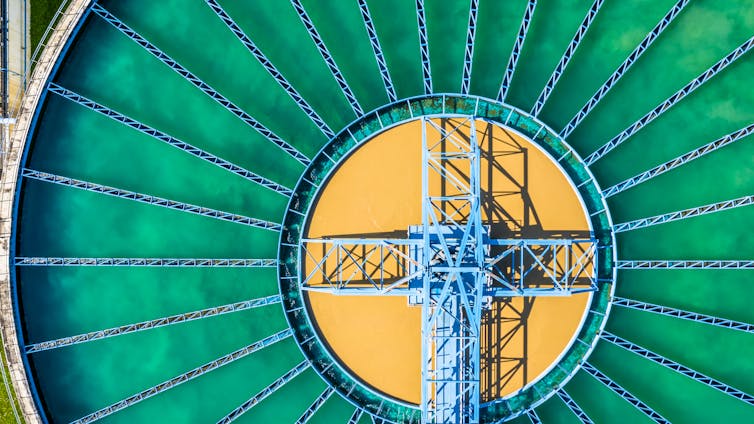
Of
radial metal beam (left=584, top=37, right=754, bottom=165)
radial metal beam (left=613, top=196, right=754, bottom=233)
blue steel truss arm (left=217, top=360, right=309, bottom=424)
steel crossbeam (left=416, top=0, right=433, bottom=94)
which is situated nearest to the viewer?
radial metal beam (left=584, top=37, right=754, bottom=165)

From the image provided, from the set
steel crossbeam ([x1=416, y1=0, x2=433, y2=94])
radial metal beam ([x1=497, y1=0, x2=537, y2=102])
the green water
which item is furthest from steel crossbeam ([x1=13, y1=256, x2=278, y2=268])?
radial metal beam ([x1=497, y1=0, x2=537, y2=102])

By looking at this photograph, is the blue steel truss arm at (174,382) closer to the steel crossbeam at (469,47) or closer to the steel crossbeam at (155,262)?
the steel crossbeam at (155,262)

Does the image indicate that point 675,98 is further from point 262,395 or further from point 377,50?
point 262,395

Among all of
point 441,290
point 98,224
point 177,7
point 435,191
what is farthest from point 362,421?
point 177,7

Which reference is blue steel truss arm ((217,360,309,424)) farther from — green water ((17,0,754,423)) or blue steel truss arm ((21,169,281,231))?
blue steel truss arm ((21,169,281,231))

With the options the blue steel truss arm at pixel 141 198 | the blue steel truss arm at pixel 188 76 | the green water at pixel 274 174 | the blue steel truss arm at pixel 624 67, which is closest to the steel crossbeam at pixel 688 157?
the green water at pixel 274 174

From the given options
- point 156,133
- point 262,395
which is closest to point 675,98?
point 262,395

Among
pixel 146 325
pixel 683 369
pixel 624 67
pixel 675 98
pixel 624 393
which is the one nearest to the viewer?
pixel 675 98
